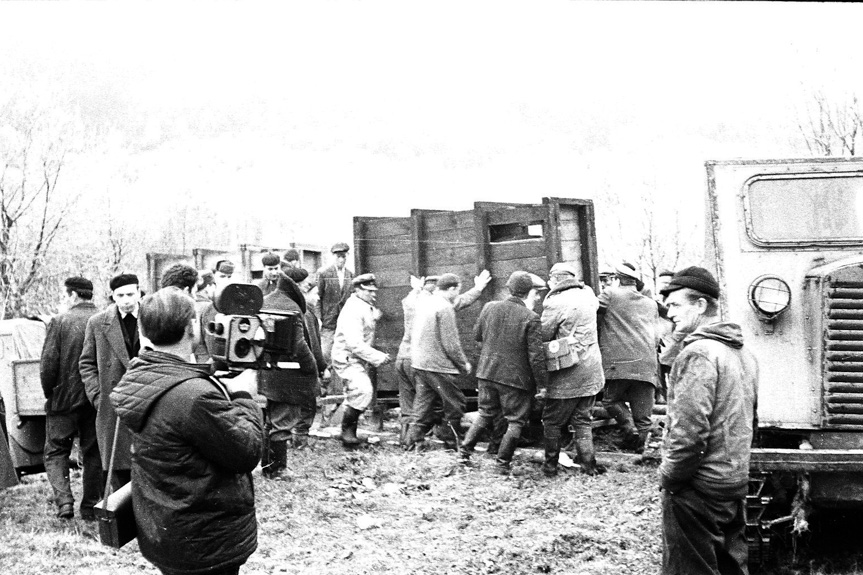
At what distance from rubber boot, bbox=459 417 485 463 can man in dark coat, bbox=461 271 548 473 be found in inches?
12.6

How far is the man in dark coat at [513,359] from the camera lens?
8.42 metres

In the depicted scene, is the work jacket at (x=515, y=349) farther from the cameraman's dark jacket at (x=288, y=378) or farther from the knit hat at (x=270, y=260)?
the knit hat at (x=270, y=260)

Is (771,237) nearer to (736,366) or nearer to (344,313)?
(736,366)

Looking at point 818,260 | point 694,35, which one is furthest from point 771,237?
point 694,35

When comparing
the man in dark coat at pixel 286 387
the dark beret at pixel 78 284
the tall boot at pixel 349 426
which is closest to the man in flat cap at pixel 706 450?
the man in dark coat at pixel 286 387

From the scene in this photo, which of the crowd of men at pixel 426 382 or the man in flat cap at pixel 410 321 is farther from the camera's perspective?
the man in flat cap at pixel 410 321

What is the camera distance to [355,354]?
374 inches

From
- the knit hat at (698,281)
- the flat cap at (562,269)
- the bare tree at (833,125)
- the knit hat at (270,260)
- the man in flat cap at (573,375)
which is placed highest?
the bare tree at (833,125)

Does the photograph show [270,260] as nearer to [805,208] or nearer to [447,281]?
[447,281]

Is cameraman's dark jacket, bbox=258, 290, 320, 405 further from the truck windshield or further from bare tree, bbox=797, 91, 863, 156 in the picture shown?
bare tree, bbox=797, 91, 863, 156

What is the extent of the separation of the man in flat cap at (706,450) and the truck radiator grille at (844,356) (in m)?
1.50

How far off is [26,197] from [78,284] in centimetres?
1569

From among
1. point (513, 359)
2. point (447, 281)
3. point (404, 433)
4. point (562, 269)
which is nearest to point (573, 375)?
point (513, 359)

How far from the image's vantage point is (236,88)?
43.1m
